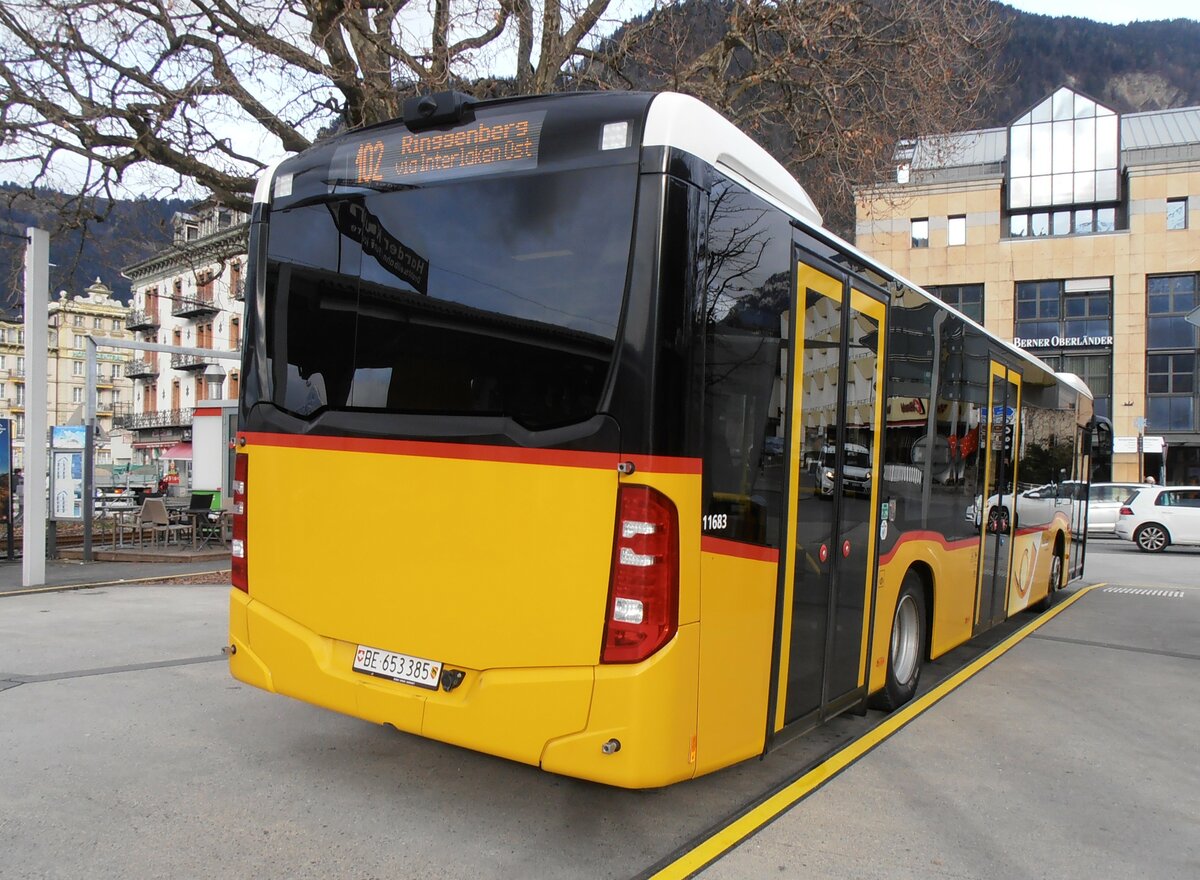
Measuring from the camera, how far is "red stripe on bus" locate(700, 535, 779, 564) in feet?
11.4

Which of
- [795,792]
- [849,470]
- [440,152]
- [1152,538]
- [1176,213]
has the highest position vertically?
[1176,213]

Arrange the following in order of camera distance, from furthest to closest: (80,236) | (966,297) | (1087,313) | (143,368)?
1. (143,368)
2. (966,297)
3. (1087,313)
4. (80,236)

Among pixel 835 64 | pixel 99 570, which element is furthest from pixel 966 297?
pixel 99 570

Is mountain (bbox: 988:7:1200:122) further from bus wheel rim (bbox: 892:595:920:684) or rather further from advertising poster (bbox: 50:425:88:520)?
bus wheel rim (bbox: 892:595:920:684)

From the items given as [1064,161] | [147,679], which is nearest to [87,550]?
[147,679]

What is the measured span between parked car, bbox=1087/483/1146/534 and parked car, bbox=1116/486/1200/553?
252 centimetres

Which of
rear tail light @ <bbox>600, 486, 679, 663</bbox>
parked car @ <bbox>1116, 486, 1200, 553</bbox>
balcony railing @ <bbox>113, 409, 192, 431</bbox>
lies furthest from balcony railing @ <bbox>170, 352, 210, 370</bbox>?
rear tail light @ <bbox>600, 486, 679, 663</bbox>

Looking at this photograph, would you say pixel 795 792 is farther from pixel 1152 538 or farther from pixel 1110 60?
pixel 1110 60

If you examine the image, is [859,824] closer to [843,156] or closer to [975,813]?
[975,813]

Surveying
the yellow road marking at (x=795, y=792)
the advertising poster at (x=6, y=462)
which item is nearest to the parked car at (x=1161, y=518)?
the yellow road marking at (x=795, y=792)

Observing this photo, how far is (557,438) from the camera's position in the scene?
343cm

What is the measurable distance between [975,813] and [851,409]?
82.4 inches

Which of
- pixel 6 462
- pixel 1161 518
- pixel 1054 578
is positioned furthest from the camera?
pixel 1161 518

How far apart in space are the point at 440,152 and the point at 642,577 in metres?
2.12
